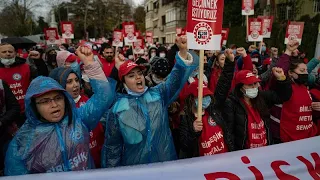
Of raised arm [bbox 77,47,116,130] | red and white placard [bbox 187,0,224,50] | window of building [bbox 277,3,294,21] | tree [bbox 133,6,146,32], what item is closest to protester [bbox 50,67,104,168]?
raised arm [bbox 77,47,116,130]

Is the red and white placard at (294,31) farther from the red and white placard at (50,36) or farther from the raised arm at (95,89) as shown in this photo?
the red and white placard at (50,36)

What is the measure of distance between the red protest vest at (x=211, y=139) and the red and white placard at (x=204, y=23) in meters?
0.76

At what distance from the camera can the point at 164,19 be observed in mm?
56312

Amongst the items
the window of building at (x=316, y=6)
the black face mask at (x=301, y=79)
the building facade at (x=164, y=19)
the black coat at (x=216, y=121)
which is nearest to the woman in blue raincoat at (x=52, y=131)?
the black coat at (x=216, y=121)

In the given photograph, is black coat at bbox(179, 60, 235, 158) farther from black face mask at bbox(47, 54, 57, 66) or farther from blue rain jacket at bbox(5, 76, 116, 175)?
black face mask at bbox(47, 54, 57, 66)

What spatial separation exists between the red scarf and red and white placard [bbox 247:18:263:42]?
5.46 metres

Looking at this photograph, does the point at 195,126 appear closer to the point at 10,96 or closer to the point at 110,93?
the point at 110,93

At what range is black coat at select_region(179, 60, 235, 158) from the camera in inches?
102

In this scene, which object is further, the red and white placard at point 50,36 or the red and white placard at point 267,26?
the red and white placard at point 50,36

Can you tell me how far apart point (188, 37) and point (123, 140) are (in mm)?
1084

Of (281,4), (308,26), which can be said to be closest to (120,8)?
(281,4)

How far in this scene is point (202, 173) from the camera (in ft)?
7.06

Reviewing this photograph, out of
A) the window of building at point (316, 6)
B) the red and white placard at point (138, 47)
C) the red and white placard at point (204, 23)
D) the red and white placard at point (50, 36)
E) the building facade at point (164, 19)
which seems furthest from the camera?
the building facade at point (164, 19)

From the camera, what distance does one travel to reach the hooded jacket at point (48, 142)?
2.03 metres
